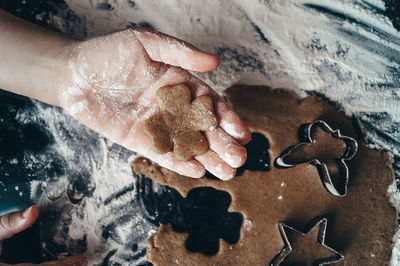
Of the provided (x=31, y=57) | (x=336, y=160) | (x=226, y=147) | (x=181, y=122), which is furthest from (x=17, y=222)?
(x=336, y=160)

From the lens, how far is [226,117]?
1.75 metres

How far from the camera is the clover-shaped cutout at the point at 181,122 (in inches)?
68.4

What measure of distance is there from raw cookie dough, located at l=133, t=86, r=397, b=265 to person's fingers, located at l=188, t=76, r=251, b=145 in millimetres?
328

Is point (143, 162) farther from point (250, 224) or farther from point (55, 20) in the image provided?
point (55, 20)

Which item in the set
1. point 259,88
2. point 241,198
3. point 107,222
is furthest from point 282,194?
point 107,222

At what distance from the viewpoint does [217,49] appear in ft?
7.16

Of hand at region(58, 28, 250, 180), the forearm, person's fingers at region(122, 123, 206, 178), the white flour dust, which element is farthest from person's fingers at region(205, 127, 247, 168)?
the forearm

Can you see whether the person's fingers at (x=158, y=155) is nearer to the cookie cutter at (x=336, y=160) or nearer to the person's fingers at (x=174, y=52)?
the person's fingers at (x=174, y=52)

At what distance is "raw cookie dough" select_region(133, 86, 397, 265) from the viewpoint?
78.6 inches

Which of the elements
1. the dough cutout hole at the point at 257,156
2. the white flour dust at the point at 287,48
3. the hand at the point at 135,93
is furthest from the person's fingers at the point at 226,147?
the white flour dust at the point at 287,48

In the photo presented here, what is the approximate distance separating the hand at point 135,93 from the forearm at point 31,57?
0.13 m

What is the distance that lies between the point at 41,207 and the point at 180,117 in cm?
129

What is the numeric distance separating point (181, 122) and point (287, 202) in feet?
2.66

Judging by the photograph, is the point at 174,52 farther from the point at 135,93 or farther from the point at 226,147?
the point at 226,147
